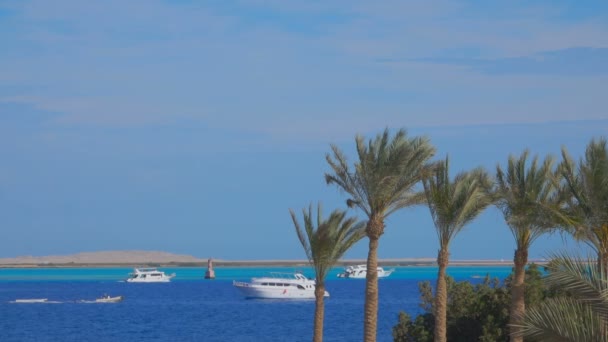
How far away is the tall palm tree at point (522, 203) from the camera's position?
2859cm

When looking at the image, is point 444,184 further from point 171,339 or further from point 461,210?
point 171,339

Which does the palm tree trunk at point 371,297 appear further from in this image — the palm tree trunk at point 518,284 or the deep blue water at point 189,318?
the deep blue water at point 189,318

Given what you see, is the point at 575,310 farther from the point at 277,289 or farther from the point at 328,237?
the point at 277,289

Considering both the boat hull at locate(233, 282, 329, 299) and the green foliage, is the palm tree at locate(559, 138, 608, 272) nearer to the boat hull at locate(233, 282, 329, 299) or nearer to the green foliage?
the green foliage

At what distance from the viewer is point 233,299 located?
4958 inches

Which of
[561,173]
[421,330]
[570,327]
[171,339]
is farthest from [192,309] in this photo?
[570,327]

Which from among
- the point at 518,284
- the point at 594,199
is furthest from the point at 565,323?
the point at 518,284

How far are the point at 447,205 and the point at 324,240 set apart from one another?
365 centimetres

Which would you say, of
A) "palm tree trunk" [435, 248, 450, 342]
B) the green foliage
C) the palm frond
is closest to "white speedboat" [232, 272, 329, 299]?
the green foliage

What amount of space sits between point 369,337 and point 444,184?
470 cm

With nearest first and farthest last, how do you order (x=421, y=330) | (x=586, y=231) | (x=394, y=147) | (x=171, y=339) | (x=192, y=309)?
1. (x=586, y=231)
2. (x=394, y=147)
3. (x=421, y=330)
4. (x=171, y=339)
5. (x=192, y=309)

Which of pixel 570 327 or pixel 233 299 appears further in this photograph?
pixel 233 299

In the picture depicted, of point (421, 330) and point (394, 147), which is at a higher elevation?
point (394, 147)

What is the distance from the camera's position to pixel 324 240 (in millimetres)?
30953
